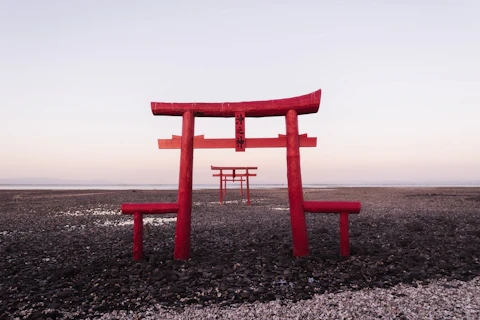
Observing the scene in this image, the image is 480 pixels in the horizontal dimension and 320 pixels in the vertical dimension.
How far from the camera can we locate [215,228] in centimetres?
Result: 959

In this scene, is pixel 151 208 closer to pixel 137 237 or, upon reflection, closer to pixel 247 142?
pixel 137 237

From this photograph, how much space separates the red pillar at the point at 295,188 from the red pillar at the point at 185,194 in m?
2.03

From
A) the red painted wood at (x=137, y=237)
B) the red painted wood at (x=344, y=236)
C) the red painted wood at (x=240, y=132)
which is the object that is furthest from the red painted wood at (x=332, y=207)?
the red painted wood at (x=137, y=237)

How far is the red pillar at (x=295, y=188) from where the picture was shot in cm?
587

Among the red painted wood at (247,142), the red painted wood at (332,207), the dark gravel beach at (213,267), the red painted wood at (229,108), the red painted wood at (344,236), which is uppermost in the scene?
the red painted wood at (229,108)

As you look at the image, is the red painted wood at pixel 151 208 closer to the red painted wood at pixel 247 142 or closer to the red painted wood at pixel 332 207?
the red painted wood at pixel 247 142

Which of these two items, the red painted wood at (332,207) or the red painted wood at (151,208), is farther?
the red painted wood at (151,208)

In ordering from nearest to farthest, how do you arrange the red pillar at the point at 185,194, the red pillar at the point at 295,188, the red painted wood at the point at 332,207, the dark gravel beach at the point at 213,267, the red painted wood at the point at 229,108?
the dark gravel beach at the point at 213,267 → the red painted wood at the point at 332,207 → the red pillar at the point at 295,188 → the red pillar at the point at 185,194 → the red painted wood at the point at 229,108

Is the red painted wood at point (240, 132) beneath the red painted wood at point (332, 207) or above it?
above

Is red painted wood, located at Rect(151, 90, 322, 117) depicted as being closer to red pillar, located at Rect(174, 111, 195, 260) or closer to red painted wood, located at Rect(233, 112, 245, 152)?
red painted wood, located at Rect(233, 112, 245, 152)

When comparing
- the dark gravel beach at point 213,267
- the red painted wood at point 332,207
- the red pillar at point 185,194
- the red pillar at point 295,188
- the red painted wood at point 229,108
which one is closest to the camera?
the dark gravel beach at point 213,267

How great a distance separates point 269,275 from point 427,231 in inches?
227

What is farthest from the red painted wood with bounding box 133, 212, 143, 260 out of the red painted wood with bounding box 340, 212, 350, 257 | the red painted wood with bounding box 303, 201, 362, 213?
the red painted wood with bounding box 340, 212, 350, 257

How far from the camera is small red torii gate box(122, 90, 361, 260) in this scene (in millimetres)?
5887
